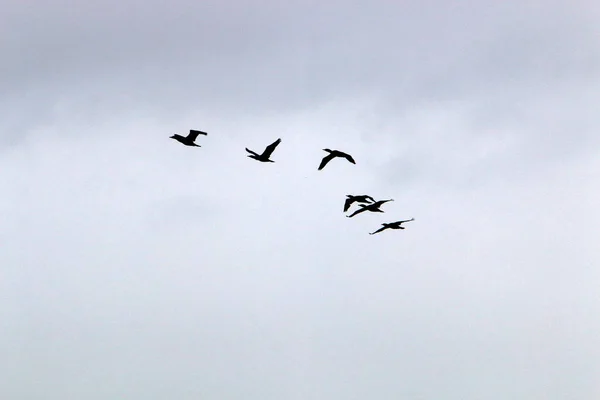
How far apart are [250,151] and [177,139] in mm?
7205

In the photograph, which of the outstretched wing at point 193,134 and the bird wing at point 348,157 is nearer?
the bird wing at point 348,157

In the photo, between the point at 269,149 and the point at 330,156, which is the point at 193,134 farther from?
the point at 330,156

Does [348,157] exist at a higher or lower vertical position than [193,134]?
higher

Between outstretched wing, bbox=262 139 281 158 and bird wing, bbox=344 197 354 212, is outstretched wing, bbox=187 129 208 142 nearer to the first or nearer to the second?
outstretched wing, bbox=262 139 281 158

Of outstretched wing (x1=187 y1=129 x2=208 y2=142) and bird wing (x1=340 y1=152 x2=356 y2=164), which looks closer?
bird wing (x1=340 y1=152 x2=356 y2=164)

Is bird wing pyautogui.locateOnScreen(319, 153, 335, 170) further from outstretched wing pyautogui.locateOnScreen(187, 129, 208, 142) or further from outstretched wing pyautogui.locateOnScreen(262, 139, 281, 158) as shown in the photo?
outstretched wing pyautogui.locateOnScreen(187, 129, 208, 142)

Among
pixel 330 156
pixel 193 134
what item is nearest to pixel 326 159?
pixel 330 156

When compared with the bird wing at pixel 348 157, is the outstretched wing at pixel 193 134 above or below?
below

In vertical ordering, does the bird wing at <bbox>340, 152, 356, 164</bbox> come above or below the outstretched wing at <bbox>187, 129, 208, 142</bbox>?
above

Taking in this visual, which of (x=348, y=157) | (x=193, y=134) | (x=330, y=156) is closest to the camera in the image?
(x=193, y=134)

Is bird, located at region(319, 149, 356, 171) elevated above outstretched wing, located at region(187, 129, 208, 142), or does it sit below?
above

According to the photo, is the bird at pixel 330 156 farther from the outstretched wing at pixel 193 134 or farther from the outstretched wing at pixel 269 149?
the outstretched wing at pixel 193 134

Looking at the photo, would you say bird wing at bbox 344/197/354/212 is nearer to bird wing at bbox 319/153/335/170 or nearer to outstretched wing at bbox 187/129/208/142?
bird wing at bbox 319/153/335/170

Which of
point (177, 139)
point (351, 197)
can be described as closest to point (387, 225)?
point (351, 197)
